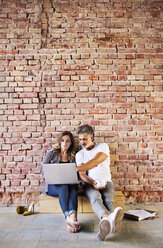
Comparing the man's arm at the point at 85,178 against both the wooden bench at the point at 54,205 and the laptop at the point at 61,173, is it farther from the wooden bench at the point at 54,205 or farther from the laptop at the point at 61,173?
the wooden bench at the point at 54,205

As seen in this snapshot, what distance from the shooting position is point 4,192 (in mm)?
3309

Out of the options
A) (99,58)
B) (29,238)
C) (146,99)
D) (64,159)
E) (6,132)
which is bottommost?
(29,238)

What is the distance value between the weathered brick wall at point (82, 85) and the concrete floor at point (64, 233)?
75 cm

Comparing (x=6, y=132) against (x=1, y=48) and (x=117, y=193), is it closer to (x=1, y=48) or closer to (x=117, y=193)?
(x=1, y=48)

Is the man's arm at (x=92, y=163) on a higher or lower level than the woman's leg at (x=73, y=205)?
higher

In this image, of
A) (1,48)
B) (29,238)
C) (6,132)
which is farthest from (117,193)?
(1,48)

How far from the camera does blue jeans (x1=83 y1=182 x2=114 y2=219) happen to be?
2.29m

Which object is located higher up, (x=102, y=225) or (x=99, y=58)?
(x=99, y=58)

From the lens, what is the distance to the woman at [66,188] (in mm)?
2348

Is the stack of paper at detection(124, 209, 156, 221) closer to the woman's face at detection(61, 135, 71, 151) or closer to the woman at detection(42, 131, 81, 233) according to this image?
the woman at detection(42, 131, 81, 233)

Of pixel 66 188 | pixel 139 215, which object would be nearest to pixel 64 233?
pixel 66 188

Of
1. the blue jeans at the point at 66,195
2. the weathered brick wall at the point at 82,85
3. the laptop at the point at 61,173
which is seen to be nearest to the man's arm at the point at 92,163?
the laptop at the point at 61,173

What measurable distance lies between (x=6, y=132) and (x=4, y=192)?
38.0 inches

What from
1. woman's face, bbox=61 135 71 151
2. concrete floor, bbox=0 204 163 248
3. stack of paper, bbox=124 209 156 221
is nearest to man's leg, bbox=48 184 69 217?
concrete floor, bbox=0 204 163 248
